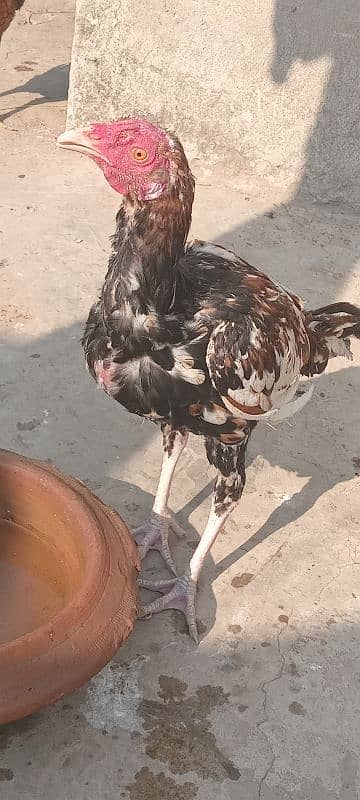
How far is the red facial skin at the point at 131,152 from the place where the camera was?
8.77 feet

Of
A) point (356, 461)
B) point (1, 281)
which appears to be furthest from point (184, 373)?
point (1, 281)

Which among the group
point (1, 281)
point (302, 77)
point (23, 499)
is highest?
point (302, 77)

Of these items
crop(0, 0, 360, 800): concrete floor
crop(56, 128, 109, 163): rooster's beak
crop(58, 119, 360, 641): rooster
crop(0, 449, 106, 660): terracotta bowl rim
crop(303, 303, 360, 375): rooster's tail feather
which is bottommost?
crop(0, 0, 360, 800): concrete floor

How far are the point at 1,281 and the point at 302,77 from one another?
2609 millimetres

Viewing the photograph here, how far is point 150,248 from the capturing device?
9.18 ft

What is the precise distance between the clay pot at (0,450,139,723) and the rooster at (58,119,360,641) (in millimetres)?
413

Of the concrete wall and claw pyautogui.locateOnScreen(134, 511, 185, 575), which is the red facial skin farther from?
the concrete wall

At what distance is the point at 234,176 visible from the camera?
6656mm

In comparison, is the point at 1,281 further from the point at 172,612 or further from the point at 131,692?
the point at 131,692

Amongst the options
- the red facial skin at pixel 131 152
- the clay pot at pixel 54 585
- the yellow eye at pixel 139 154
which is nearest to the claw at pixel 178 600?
the clay pot at pixel 54 585

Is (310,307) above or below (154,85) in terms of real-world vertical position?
below

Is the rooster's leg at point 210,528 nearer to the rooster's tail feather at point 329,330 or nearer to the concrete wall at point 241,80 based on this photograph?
the rooster's tail feather at point 329,330

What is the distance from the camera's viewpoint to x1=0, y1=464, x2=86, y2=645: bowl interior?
9.78 ft

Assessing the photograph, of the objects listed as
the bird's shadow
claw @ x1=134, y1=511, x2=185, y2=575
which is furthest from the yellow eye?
the bird's shadow
